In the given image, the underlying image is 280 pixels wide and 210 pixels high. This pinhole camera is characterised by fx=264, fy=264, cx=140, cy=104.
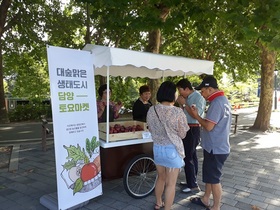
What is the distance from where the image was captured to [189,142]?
13.9 ft

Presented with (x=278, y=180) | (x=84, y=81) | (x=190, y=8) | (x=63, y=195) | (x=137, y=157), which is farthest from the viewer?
(x=190, y=8)

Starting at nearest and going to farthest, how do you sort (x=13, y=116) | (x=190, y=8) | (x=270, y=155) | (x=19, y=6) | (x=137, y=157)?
1. (x=137, y=157)
2. (x=190, y=8)
3. (x=270, y=155)
4. (x=19, y=6)
5. (x=13, y=116)

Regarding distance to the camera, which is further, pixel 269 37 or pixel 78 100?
pixel 269 37

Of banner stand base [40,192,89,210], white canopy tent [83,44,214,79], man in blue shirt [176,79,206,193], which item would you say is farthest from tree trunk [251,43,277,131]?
banner stand base [40,192,89,210]

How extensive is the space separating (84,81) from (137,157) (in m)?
1.39

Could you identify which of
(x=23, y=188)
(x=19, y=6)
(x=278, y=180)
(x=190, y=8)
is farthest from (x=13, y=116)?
(x=278, y=180)

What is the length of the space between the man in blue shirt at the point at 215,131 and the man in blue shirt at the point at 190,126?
0.59 meters

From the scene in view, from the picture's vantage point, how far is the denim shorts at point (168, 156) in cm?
324

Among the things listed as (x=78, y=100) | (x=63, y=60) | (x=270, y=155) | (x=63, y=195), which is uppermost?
(x=63, y=60)

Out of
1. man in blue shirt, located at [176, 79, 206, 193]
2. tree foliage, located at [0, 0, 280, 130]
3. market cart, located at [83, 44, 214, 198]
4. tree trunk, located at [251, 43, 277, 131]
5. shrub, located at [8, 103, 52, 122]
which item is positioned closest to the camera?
market cart, located at [83, 44, 214, 198]

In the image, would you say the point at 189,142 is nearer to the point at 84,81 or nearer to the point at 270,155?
the point at 84,81

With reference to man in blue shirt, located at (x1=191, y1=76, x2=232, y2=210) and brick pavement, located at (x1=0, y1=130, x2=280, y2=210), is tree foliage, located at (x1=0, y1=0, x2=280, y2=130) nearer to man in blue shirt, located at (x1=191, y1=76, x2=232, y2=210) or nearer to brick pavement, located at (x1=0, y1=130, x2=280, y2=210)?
man in blue shirt, located at (x1=191, y1=76, x2=232, y2=210)

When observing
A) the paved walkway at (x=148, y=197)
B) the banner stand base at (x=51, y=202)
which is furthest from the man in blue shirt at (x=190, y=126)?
the banner stand base at (x=51, y=202)

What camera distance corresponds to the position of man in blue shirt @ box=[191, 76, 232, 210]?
327cm
